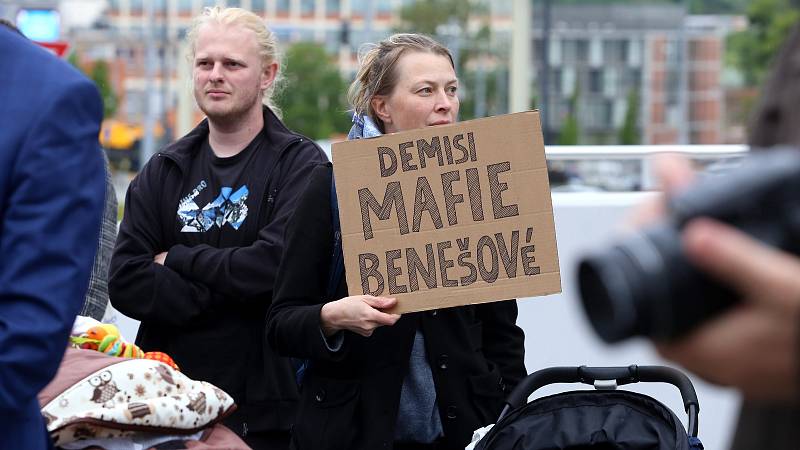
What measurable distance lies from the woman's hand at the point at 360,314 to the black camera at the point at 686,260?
2.23 meters

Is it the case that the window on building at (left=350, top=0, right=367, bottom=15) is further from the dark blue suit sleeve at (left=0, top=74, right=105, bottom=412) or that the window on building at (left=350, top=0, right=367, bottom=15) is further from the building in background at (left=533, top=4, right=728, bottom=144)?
the dark blue suit sleeve at (left=0, top=74, right=105, bottom=412)

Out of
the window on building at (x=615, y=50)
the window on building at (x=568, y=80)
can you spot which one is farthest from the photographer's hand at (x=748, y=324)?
the window on building at (x=615, y=50)

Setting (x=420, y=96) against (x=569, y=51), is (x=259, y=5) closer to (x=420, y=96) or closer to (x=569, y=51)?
(x=569, y=51)

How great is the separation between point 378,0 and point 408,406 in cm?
10546

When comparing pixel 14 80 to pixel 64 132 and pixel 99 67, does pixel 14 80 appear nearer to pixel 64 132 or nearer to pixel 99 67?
pixel 64 132

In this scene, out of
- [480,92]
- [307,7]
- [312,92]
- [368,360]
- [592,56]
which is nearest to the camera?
[368,360]

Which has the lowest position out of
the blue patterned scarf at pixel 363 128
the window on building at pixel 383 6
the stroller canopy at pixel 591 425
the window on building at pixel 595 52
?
the stroller canopy at pixel 591 425

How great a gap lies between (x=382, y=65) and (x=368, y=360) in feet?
2.85

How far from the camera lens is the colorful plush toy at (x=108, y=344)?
3.53 metres

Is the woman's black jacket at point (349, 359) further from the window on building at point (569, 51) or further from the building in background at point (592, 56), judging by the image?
the window on building at point (569, 51)

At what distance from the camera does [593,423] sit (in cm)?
346

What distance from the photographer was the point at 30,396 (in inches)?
91.0

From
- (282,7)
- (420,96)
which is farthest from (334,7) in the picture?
(420,96)

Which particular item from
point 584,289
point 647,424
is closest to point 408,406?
point 647,424
